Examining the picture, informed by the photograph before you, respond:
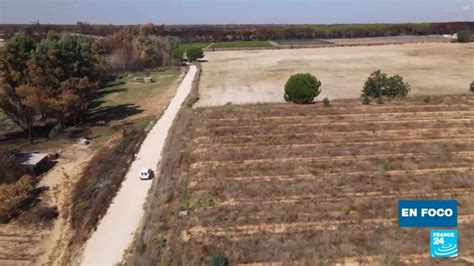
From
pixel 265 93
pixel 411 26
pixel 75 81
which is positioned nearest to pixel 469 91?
pixel 265 93

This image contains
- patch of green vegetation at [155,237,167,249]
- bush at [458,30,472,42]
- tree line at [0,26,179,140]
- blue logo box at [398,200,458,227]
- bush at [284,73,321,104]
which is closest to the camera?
patch of green vegetation at [155,237,167,249]

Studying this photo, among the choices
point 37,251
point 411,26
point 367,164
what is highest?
point 411,26

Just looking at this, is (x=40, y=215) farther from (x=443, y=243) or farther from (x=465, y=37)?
(x=465, y=37)

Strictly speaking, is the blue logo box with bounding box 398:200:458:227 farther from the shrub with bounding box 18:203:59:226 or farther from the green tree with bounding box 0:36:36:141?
the green tree with bounding box 0:36:36:141

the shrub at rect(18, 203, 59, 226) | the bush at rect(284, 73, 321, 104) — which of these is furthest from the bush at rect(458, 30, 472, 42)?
the shrub at rect(18, 203, 59, 226)

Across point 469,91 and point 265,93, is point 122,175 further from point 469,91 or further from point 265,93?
point 469,91

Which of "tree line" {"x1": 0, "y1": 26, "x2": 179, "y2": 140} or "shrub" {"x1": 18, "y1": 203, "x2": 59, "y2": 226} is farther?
"tree line" {"x1": 0, "y1": 26, "x2": 179, "y2": 140}

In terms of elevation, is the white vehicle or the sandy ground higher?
the sandy ground
